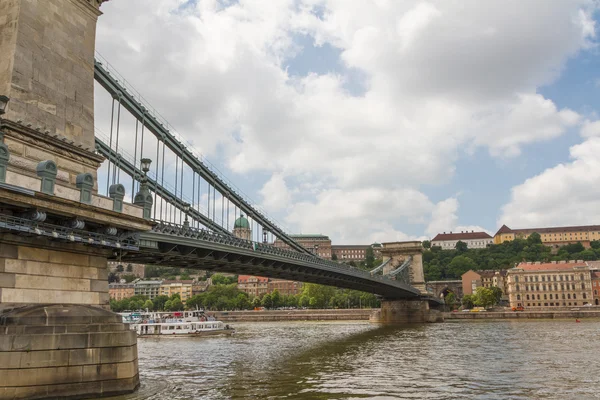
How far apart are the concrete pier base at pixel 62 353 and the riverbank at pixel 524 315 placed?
73.0m

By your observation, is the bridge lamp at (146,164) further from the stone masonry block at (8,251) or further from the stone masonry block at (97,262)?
the stone masonry block at (8,251)

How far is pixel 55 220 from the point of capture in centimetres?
1534

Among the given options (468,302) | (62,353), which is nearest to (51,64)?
Answer: (62,353)

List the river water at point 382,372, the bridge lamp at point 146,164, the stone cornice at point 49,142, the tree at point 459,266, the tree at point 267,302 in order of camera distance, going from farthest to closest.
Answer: the tree at point 459,266
the tree at point 267,302
the bridge lamp at point 146,164
the river water at point 382,372
the stone cornice at point 49,142

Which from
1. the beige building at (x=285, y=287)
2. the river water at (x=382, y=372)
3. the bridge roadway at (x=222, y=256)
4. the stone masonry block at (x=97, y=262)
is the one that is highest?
the beige building at (x=285, y=287)

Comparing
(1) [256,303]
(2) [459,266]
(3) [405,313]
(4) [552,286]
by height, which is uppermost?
(2) [459,266]

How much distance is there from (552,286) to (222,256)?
84.4 m

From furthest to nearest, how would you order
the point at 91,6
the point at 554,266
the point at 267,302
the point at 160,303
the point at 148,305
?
the point at 160,303, the point at 148,305, the point at 267,302, the point at 554,266, the point at 91,6

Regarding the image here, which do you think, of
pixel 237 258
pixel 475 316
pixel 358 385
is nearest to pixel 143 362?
pixel 237 258

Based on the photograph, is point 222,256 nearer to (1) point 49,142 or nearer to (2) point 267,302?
(1) point 49,142

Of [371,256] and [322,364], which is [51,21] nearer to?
[322,364]

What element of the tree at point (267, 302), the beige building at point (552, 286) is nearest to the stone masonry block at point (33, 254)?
the beige building at point (552, 286)

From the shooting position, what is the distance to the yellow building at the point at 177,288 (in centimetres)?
17238

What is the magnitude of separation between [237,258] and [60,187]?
59.4 feet
